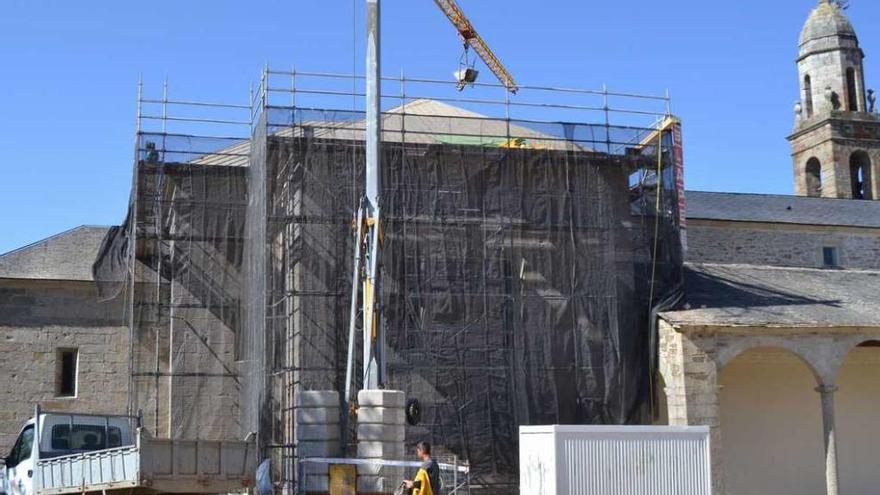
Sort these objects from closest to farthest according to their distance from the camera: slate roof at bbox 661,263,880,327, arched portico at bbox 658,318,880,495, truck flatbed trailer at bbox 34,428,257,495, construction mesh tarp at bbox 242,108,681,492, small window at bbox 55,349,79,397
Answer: truck flatbed trailer at bbox 34,428,257,495, construction mesh tarp at bbox 242,108,681,492, arched portico at bbox 658,318,880,495, slate roof at bbox 661,263,880,327, small window at bbox 55,349,79,397

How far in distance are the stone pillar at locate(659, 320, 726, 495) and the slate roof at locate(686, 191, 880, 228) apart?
38.4 feet

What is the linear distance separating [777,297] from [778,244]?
979 centimetres

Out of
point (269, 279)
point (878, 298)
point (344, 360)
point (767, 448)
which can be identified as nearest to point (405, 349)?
point (344, 360)

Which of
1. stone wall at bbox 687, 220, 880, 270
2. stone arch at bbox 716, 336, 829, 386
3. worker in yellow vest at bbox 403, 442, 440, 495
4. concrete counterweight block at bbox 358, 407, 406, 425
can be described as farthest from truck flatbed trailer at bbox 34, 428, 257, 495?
stone wall at bbox 687, 220, 880, 270

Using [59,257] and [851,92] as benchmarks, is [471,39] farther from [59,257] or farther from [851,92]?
[851,92]

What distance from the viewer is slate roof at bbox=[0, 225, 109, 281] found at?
2402cm

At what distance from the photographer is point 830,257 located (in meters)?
32.4

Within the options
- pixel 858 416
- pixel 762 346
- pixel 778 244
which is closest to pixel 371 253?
pixel 762 346

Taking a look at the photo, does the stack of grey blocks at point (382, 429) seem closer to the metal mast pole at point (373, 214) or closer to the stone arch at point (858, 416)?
the metal mast pole at point (373, 214)

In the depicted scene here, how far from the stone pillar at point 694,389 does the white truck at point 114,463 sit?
8922 mm

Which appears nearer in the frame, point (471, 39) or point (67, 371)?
point (67, 371)

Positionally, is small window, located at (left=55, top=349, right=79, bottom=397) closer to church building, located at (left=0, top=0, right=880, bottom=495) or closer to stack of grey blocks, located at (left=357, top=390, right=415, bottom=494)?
church building, located at (left=0, top=0, right=880, bottom=495)

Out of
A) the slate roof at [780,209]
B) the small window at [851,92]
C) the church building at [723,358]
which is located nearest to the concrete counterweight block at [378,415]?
the church building at [723,358]

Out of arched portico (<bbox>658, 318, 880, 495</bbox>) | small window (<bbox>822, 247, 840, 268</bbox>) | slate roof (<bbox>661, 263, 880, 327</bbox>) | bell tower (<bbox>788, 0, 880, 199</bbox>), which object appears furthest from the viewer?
bell tower (<bbox>788, 0, 880, 199</bbox>)
